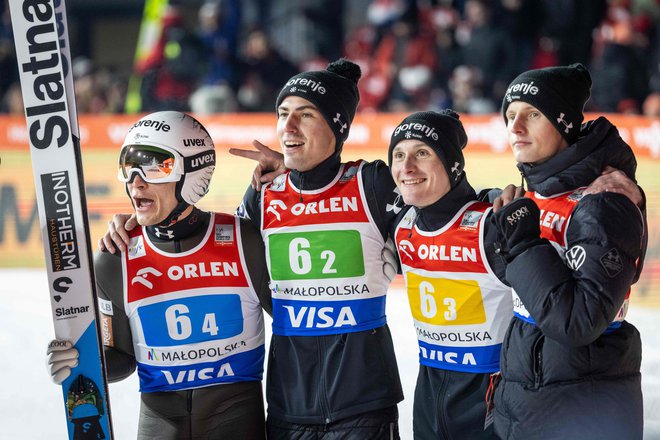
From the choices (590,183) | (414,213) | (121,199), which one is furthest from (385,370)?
(121,199)

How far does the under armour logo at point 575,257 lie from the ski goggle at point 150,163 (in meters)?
1.71

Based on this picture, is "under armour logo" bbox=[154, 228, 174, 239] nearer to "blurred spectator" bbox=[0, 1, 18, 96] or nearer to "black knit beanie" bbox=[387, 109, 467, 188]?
"black knit beanie" bbox=[387, 109, 467, 188]

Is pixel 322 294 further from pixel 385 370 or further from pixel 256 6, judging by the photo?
pixel 256 6

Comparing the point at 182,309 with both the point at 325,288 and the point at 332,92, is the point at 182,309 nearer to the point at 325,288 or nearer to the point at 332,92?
the point at 325,288

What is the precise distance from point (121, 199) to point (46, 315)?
8.62ft

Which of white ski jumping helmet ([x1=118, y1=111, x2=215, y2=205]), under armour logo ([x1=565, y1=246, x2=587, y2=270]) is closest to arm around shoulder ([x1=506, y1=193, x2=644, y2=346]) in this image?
under armour logo ([x1=565, y1=246, x2=587, y2=270])

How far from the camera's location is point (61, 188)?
3.89 metres

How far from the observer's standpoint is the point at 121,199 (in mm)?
10344

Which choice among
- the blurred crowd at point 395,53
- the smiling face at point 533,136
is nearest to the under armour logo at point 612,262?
the smiling face at point 533,136

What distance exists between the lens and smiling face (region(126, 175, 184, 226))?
3906 mm

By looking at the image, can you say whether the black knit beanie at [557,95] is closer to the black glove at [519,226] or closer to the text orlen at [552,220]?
the text orlen at [552,220]

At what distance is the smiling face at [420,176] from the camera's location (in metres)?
3.82

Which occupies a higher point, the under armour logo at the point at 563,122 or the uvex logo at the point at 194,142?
the under armour logo at the point at 563,122

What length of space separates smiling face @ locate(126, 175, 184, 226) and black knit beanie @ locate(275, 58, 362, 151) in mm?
705
